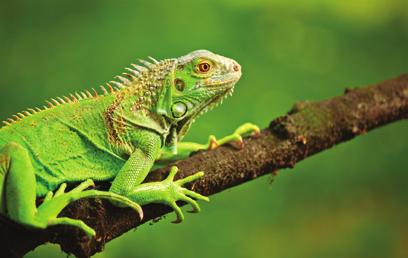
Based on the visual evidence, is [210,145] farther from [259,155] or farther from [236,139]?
[259,155]

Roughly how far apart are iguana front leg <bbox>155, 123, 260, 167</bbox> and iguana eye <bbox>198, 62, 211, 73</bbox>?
21.4 inches

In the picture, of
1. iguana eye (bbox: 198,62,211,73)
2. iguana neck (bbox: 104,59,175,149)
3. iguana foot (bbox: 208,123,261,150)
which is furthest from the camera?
iguana foot (bbox: 208,123,261,150)

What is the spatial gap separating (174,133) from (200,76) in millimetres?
464

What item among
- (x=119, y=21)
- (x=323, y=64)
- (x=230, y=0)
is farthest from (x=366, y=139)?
(x=119, y=21)

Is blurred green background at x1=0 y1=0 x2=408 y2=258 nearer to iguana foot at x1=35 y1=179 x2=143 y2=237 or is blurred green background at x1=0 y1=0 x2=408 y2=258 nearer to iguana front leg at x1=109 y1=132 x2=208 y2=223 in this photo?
iguana front leg at x1=109 y1=132 x2=208 y2=223

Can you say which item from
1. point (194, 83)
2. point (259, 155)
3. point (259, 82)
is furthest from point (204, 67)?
point (259, 82)

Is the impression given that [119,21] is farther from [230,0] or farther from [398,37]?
[398,37]

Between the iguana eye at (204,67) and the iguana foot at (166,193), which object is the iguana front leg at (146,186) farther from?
the iguana eye at (204,67)

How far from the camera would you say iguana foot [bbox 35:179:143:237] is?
9.16 ft

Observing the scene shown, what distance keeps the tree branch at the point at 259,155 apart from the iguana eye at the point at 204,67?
0.59 m

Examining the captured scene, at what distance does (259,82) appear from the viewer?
7.28 metres

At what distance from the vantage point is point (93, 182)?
3.30 m

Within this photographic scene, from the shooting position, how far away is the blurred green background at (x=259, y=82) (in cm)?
659

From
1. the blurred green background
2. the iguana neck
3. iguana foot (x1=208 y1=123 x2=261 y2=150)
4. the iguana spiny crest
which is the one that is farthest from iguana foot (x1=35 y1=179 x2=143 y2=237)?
the blurred green background
